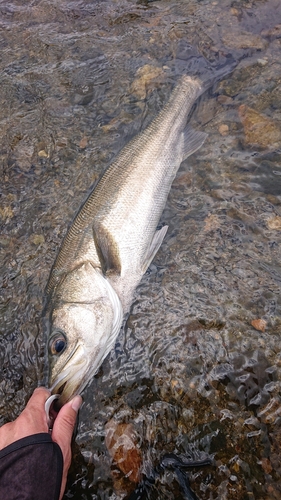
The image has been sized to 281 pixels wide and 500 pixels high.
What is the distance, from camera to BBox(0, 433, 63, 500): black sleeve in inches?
79.7

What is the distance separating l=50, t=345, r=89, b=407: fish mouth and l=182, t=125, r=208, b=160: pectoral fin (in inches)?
104

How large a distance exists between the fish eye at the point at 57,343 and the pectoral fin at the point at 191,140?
254cm

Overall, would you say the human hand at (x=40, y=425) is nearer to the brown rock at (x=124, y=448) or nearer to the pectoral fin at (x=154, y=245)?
the brown rock at (x=124, y=448)

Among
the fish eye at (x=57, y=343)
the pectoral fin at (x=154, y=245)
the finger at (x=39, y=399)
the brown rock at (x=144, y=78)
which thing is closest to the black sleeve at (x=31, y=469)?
the finger at (x=39, y=399)

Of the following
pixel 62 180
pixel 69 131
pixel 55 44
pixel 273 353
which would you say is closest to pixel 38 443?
pixel 273 353

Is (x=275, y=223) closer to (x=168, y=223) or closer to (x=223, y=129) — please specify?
(x=168, y=223)

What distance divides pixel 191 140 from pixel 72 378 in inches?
121

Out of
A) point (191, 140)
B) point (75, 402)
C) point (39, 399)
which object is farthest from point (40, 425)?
point (191, 140)

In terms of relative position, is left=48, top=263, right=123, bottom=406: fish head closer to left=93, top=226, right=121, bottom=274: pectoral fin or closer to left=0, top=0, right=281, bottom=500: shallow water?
left=93, top=226, right=121, bottom=274: pectoral fin

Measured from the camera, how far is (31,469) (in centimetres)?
209

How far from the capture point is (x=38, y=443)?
2.20m

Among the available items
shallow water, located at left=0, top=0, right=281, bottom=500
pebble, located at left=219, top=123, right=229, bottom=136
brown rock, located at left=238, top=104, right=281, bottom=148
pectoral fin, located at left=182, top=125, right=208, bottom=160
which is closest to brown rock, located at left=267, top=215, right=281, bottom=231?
shallow water, located at left=0, top=0, right=281, bottom=500

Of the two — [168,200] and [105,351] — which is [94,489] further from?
[168,200]

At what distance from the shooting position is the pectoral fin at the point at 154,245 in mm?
3609
